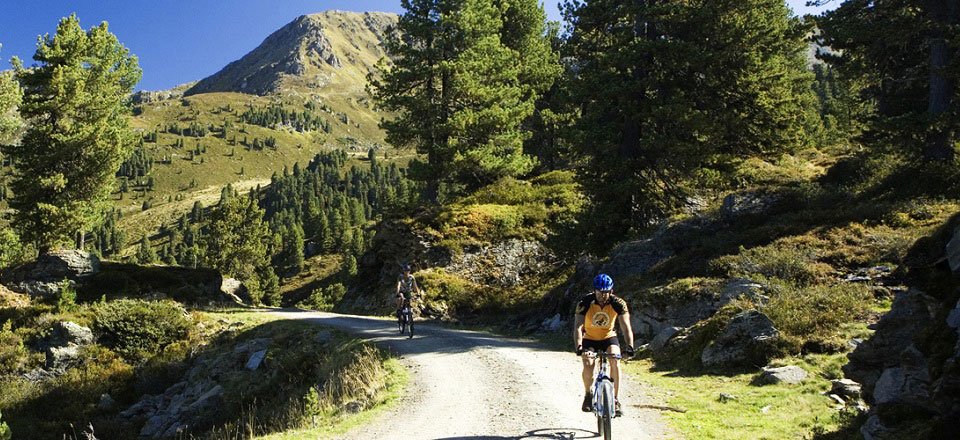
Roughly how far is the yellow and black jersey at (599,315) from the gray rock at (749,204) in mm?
15133

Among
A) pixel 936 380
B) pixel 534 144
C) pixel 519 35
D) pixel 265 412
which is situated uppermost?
pixel 519 35

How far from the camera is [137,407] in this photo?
20078mm

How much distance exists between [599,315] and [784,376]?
4.85 m

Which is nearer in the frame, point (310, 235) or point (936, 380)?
point (936, 380)

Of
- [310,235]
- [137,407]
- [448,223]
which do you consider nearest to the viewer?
[137,407]

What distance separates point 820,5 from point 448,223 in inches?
810

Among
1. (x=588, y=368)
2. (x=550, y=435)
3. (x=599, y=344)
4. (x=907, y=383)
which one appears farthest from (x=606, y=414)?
(x=907, y=383)

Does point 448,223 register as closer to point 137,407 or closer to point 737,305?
point 137,407

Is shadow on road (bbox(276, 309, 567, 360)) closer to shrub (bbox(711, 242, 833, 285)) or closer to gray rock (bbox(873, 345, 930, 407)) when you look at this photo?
shrub (bbox(711, 242, 833, 285))

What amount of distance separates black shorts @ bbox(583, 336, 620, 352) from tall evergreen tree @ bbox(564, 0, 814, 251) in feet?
46.6

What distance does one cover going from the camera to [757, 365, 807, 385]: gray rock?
10.2 metres

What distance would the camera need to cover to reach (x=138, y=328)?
25.0m

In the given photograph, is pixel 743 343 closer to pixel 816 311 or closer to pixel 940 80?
pixel 816 311

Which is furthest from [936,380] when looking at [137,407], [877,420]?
[137,407]
